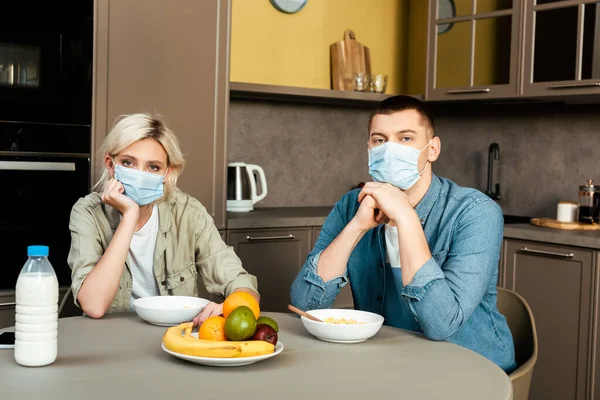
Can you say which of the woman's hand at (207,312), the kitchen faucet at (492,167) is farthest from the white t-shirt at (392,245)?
the kitchen faucet at (492,167)

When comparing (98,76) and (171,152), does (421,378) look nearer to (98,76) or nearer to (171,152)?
(171,152)

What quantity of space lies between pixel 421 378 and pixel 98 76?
202 centimetres

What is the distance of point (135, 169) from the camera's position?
213 cm

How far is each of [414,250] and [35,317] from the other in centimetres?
83

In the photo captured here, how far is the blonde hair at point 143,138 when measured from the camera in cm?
213

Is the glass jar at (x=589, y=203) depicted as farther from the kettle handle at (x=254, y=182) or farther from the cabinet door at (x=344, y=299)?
the kettle handle at (x=254, y=182)

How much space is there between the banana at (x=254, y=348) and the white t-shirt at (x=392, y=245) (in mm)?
657

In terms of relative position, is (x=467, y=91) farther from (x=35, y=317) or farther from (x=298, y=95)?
(x=35, y=317)

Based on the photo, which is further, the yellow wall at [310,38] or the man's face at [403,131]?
the yellow wall at [310,38]

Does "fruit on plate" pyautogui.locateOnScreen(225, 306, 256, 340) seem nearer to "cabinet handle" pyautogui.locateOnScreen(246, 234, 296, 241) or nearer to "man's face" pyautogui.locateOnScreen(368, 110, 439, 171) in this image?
"man's face" pyautogui.locateOnScreen(368, 110, 439, 171)

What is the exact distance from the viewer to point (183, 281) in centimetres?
223

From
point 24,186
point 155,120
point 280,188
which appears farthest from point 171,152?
point 280,188

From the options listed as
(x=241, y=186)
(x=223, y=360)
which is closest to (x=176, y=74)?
(x=241, y=186)

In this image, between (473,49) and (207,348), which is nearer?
(207,348)
